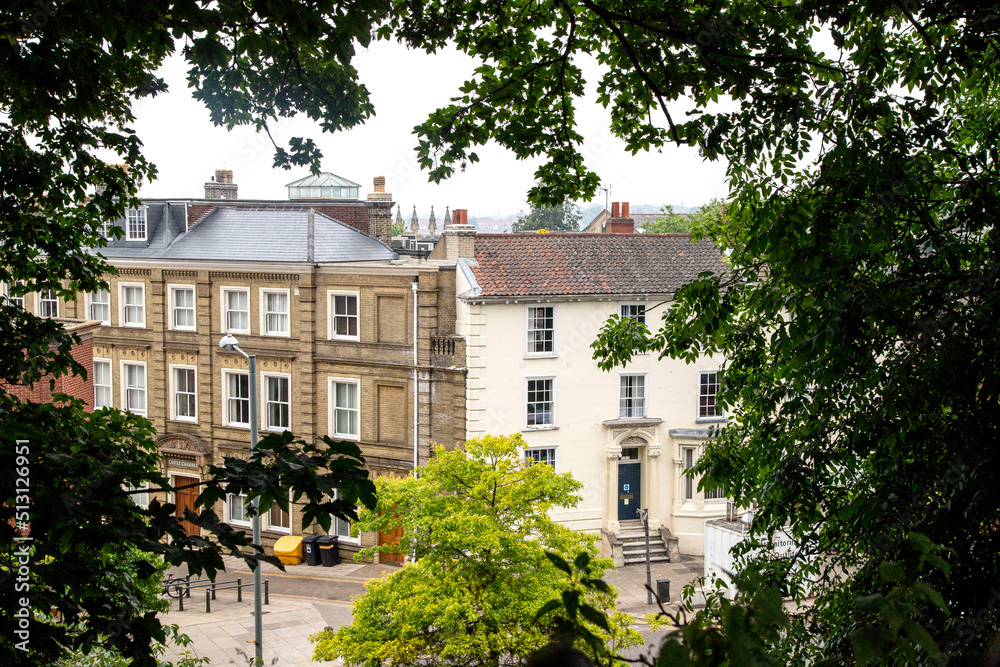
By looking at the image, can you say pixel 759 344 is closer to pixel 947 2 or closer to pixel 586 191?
pixel 586 191

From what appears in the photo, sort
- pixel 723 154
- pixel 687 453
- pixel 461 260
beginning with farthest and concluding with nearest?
pixel 687 453
pixel 461 260
pixel 723 154

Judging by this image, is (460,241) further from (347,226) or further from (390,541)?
(390,541)

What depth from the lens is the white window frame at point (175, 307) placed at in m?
32.5

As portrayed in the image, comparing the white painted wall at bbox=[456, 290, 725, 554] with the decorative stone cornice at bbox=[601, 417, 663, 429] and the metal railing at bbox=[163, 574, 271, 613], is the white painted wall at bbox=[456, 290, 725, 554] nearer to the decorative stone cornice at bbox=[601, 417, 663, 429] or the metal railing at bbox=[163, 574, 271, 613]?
the decorative stone cornice at bbox=[601, 417, 663, 429]

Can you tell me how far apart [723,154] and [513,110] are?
2114 millimetres

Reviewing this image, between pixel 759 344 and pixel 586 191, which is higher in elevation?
pixel 586 191

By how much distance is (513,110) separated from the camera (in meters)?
8.55

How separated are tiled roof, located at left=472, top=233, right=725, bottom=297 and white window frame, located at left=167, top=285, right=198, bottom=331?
1133 centimetres

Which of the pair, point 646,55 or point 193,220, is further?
point 193,220

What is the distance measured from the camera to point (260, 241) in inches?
1261

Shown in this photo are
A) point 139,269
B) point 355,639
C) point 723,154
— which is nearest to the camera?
point 723,154

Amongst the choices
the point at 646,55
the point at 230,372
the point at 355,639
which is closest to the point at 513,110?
the point at 646,55

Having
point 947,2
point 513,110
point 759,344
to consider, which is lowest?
point 759,344

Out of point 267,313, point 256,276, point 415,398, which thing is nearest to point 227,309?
point 267,313
